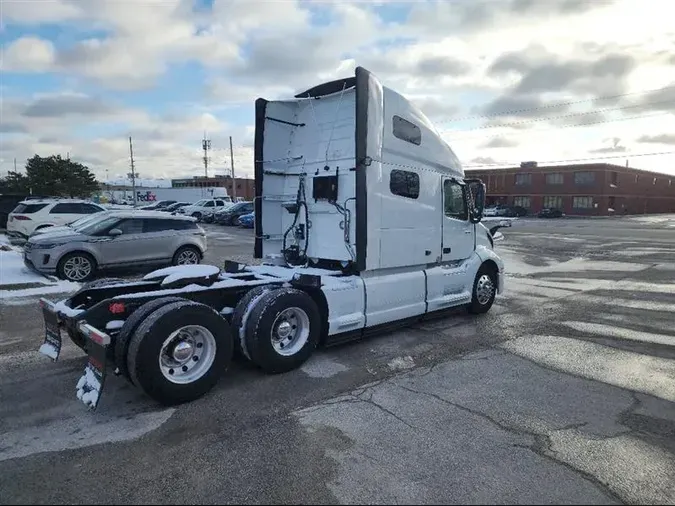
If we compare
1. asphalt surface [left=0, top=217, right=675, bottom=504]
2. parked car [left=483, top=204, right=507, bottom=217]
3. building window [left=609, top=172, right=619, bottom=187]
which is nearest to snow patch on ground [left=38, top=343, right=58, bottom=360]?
asphalt surface [left=0, top=217, right=675, bottom=504]

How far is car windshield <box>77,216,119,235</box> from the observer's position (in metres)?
11.4

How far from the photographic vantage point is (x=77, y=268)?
11008 millimetres

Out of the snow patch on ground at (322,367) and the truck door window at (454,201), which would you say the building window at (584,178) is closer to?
the truck door window at (454,201)

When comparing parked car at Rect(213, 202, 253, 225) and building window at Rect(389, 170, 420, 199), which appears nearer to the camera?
building window at Rect(389, 170, 420, 199)

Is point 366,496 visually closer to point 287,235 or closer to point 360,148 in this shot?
point 360,148

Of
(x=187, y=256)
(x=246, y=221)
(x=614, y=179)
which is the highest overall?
(x=614, y=179)

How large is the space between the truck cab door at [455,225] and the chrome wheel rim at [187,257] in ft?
25.7

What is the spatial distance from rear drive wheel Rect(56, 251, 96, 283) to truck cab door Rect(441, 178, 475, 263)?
845 centimetres

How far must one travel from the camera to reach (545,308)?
8.93 metres

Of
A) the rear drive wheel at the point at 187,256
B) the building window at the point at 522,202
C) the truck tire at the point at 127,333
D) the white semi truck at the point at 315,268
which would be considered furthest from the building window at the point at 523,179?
the truck tire at the point at 127,333

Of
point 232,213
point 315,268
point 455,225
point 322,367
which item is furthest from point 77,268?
point 232,213

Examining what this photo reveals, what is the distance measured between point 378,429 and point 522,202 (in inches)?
2883

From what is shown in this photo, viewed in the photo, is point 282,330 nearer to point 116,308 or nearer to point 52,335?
point 116,308

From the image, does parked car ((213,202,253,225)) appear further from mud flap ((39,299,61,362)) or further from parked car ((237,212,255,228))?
mud flap ((39,299,61,362))
